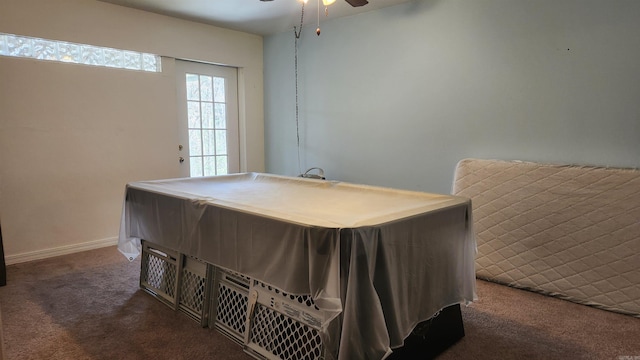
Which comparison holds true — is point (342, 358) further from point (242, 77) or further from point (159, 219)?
point (242, 77)

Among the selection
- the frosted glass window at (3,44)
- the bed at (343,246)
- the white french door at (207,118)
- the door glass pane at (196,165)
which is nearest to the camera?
the bed at (343,246)

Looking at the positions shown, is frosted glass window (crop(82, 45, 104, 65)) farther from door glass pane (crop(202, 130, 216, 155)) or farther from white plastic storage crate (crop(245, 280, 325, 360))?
white plastic storage crate (crop(245, 280, 325, 360))

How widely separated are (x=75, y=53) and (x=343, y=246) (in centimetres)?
360

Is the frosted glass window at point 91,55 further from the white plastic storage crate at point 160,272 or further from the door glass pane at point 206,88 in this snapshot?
the white plastic storage crate at point 160,272

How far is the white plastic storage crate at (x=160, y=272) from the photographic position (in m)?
2.67

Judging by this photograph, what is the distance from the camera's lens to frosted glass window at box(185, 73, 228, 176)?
4703mm

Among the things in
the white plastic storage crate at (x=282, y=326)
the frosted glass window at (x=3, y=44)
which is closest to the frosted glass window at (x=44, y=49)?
the frosted glass window at (x=3, y=44)

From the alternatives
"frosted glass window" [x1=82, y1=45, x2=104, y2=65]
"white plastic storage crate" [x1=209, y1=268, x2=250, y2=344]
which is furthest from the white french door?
"white plastic storage crate" [x1=209, y1=268, x2=250, y2=344]

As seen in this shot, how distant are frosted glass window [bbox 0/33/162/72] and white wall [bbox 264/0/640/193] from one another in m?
1.63

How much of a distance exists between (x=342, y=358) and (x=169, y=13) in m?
3.99

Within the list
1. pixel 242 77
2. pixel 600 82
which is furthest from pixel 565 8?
pixel 242 77

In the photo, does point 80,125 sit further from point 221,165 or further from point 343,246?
point 343,246

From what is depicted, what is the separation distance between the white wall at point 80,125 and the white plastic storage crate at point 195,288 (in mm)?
1921

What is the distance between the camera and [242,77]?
5.05 metres
